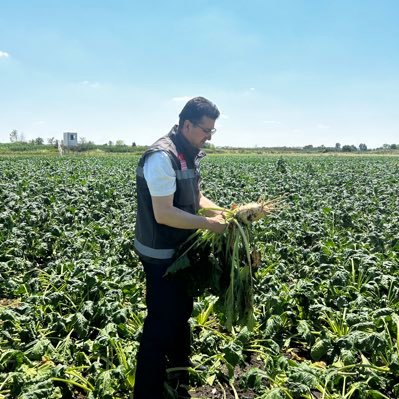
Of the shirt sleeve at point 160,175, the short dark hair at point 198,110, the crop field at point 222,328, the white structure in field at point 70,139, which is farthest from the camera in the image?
the white structure in field at point 70,139

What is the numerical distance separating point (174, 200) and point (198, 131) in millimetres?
549

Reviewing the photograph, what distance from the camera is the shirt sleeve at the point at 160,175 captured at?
3.10 m

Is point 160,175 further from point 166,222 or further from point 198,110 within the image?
point 198,110

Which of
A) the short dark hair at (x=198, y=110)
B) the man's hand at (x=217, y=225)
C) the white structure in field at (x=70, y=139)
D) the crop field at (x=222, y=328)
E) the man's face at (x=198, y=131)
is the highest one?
the white structure in field at (x=70, y=139)

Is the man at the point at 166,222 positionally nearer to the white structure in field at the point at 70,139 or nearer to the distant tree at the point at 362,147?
the white structure in field at the point at 70,139

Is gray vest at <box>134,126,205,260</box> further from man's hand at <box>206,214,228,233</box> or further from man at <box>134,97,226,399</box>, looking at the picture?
man's hand at <box>206,214,228,233</box>

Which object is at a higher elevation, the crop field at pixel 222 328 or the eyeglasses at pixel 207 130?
the eyeglasses at pixel 207 130

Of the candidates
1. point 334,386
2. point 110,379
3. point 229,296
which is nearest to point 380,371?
point 334,386

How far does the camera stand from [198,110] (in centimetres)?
322

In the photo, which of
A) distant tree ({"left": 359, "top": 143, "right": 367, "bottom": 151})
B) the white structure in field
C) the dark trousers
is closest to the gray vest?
the dark trousers

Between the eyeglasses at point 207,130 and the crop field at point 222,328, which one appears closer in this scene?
the eyeglasses at point 207,130

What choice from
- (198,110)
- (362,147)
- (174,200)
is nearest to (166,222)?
(174,200)

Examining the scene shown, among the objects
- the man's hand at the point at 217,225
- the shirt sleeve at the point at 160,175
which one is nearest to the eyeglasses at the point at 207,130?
the shirt sleeve at the point at 160,175

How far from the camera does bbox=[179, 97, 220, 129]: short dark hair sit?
323 centimetres
